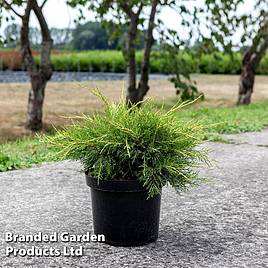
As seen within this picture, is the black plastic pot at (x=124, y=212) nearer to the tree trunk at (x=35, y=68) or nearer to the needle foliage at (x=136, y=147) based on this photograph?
the needle foliage at (x=136, y=147)

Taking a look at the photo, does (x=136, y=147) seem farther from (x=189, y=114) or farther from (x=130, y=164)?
(x=189, y=114)

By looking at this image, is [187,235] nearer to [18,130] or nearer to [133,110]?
[133,110]

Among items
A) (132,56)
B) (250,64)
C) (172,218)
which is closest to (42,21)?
(132,56)

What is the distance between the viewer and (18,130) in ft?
39.0

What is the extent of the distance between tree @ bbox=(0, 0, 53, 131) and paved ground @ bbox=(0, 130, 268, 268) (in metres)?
5.32

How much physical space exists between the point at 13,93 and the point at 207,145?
1261 cm

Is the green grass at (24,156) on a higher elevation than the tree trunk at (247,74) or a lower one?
lower

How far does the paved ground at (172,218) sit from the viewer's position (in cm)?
350

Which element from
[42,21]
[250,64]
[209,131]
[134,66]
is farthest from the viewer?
[250,64]

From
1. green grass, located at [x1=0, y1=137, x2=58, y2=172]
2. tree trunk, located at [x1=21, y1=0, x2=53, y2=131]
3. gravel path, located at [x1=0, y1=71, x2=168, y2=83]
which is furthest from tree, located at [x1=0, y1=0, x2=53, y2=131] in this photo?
gravel path, located at [x1=0, y1=71, x2=168, y2=83]

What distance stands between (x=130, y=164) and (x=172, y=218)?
890 mm

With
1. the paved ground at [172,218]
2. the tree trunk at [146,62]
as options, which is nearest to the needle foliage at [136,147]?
the paved ground at [172,218]

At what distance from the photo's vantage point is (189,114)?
11.2m

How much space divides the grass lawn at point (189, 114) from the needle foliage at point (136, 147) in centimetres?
27
